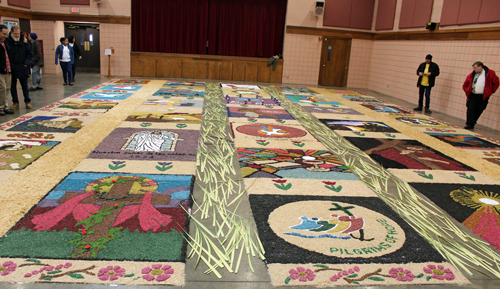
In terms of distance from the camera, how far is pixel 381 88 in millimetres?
14086

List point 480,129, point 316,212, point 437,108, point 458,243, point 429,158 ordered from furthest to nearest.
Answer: point 437,108 → point 480,129 → point 429,158 → point 316,212 → point 458,243

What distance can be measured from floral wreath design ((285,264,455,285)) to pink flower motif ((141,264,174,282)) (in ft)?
2.47

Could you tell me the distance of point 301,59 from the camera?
1526 centimetres

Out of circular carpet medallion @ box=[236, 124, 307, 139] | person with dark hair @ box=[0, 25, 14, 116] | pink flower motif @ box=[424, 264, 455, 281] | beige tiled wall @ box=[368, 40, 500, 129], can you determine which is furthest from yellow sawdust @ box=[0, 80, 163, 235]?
beige tiled wall @ box=[368, 40, 500, 129]

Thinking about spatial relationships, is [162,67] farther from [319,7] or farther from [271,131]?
[271,131]

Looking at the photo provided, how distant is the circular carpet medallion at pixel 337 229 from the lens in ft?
9.37

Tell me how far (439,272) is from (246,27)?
14.0m

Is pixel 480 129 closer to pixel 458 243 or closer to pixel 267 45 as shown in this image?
pixel 458 243

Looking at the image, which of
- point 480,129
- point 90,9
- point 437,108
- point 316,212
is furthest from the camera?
point 90,9

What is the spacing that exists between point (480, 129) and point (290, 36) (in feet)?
28.1

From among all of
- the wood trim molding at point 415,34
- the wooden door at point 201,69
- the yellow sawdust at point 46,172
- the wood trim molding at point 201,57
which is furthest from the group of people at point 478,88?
the wooden door at point 201,69

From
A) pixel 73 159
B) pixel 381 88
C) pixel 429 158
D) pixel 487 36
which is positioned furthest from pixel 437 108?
pixel 73 159

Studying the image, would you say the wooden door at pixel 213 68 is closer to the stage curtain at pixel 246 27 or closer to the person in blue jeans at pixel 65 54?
the stage curtain at pixel 246 27

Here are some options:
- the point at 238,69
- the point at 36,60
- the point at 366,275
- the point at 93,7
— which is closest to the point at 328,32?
the point at 238,69
